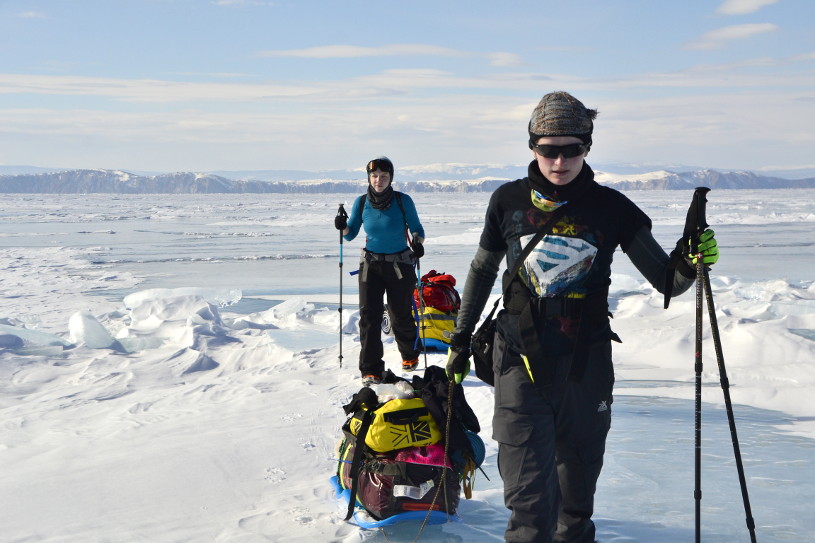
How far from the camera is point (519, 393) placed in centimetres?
268

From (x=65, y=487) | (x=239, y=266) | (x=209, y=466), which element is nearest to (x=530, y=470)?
(x=209, y=466)

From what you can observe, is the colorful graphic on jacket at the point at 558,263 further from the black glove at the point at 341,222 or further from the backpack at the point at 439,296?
the backpack at the point at 439,296

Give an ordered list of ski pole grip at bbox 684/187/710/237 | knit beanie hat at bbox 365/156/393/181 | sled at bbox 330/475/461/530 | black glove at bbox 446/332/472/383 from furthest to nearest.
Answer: knit beanie hat at bbox 365/156/393/181
sled at bbox 330/475/461/530
black glove at bbox 446/332/472/383
ski pole grip at bbox 684/187/710/237

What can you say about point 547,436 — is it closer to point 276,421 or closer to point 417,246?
point 276,421

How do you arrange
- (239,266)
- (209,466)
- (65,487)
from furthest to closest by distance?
(239,266) < (209,466) < (65,487)

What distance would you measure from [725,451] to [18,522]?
167 inches

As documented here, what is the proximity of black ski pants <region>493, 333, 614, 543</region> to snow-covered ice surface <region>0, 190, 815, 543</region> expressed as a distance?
931 mm

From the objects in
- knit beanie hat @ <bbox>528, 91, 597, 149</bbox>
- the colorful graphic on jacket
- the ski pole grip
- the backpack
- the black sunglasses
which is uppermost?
knit beanie hat @ <bbox>528, 91, 597, 149</bbox>

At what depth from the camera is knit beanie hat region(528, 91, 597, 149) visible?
2.62 meters

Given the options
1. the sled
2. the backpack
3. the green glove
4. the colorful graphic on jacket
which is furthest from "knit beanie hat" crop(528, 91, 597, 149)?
the backpack

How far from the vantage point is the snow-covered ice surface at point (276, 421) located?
12.2 ft

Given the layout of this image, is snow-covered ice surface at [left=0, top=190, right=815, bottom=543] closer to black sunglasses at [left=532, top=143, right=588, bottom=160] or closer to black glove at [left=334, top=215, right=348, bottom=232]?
black glove at [left=334, top=215, right=348, bottom=232]

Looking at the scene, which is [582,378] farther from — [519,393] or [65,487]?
[65,487]

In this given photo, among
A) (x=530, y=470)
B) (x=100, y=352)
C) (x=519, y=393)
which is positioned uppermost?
(x=519, y=393)
